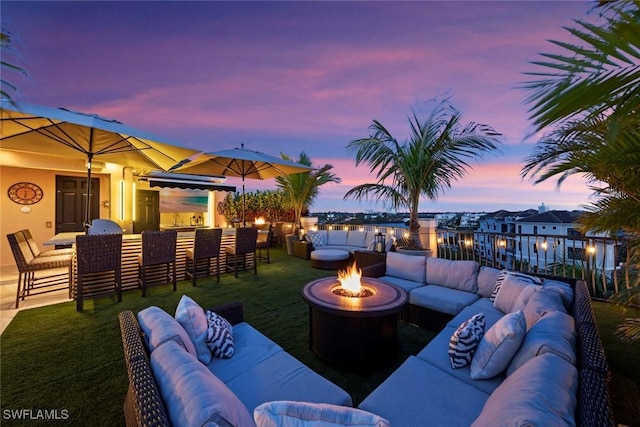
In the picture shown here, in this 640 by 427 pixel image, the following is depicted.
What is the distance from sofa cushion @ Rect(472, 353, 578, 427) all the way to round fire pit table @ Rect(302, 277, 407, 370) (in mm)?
1322

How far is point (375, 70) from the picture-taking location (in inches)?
254

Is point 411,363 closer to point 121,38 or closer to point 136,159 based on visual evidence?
point 136,159

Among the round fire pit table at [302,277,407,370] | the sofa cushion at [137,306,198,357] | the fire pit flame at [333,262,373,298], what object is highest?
the sofa cushion at [137,306,198,357]

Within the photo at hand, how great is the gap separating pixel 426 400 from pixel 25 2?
4.22 metres

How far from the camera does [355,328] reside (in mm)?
2447

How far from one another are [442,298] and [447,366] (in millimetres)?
1431

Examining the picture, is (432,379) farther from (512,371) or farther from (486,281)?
(486,281)

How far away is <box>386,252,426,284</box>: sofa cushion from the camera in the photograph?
3.91m

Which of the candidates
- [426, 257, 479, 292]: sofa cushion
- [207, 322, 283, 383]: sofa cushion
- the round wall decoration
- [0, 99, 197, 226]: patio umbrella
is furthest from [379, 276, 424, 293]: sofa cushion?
the round wall decoration

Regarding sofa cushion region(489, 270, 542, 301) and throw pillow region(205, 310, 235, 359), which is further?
sofa cushion region(489, 270, 542, 301)

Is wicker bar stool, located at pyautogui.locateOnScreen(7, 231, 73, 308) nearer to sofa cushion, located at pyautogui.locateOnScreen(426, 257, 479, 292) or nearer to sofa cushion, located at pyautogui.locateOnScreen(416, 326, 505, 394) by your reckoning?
sofa cushion, located at pyautogui.locateOnScreen(416, 326, 505, 394)

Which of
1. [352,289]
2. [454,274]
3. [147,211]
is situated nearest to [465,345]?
[352,289]

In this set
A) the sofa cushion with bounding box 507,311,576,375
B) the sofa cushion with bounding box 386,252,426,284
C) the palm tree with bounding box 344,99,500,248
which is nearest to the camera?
the sofa cushion with bounding box 507,311,576,375

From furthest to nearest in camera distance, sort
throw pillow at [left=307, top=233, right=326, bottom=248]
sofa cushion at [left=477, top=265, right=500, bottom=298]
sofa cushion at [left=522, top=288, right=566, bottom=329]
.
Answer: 1. throw pillow at [left=307, top=233, right=326, bottom=248]
2. sofa cushion at [left=477, top=265, right=500, bottom=298]
3. sofa cushion at [left=522, top=288, right=566, bottom=329]
